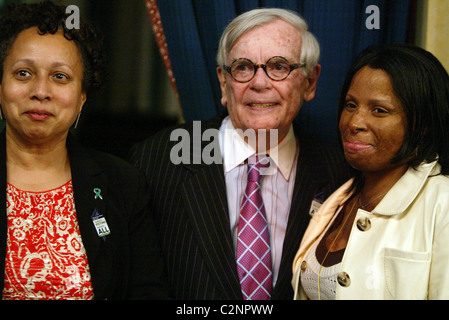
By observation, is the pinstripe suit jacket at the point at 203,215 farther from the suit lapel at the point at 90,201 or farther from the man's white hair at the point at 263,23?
the man's white hair at the point at 263,23

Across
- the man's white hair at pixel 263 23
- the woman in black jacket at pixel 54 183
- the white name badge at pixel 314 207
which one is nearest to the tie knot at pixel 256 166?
the white name badge at pixel 314 207

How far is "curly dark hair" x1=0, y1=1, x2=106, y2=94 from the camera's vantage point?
179cm

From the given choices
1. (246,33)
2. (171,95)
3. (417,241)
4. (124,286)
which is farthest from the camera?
(171,95)

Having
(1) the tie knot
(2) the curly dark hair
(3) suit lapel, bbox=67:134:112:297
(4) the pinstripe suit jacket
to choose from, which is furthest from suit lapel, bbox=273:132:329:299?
(2) the curly dark hair

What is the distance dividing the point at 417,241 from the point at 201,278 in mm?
868

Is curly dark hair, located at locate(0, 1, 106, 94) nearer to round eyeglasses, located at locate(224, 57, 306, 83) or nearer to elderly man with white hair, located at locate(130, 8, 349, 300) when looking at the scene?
elderly man with white hair, located at locate(130, 8, 349, 300)

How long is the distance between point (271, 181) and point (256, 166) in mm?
97

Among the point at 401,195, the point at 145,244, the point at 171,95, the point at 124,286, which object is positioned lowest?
the point at 124,286

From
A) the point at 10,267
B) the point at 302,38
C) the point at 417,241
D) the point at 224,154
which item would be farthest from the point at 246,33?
the point at 10,267

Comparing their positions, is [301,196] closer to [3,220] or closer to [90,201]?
[90,201]

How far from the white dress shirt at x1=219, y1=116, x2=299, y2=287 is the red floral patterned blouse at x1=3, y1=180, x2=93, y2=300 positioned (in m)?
0.65

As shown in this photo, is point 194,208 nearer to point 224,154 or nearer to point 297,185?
point 224,154

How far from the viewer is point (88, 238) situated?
5.95 ft

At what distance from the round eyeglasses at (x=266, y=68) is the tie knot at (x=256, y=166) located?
35 centimetres
